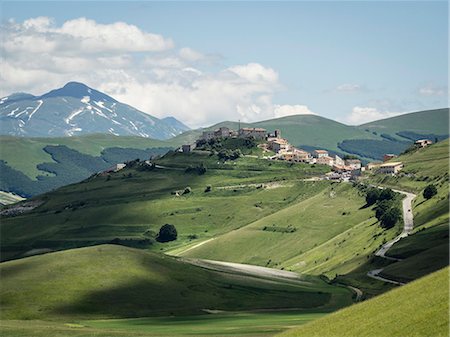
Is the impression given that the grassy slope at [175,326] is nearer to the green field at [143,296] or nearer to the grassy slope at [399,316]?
the green field at [143,296]

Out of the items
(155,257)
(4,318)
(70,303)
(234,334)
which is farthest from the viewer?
(155,257)

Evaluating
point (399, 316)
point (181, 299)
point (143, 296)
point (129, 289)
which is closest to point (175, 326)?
point (143, 296)

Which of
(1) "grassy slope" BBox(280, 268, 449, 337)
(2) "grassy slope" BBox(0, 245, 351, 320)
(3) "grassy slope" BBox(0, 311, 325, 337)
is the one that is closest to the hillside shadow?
(2) "grassy slope" BBox(0, 245, 351, 320)

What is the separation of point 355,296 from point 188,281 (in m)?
31.6

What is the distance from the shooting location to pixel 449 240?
15538cm

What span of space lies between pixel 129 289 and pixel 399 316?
9691 centimetres

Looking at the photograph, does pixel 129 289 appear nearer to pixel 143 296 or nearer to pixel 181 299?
pixel 143 296

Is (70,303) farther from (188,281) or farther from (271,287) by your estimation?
(271,287)

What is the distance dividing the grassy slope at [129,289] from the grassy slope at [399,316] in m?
73.5

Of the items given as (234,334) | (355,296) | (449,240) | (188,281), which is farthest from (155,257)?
(234,334)

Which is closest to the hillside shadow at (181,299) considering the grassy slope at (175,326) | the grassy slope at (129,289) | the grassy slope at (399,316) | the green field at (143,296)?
the grassy slope at (129,289)

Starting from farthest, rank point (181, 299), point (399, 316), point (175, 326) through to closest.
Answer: point (181, 299)
point (175, 326)
point (399, 316)

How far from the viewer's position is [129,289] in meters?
142

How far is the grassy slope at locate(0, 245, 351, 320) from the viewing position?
5118 inches
